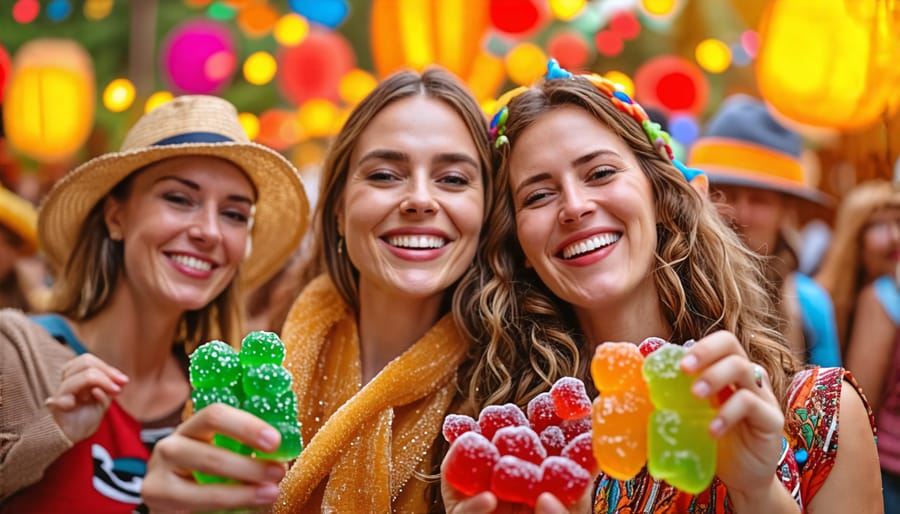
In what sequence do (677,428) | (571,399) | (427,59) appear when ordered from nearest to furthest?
(677,428), (571,399), (427,59)

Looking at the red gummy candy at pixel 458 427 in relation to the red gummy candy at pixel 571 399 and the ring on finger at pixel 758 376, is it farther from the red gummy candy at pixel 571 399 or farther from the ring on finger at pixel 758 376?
the ring on finger at pixel 758 376

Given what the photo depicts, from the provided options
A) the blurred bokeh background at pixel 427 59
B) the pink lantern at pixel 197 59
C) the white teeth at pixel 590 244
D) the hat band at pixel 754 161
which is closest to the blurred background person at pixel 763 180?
the hat band at pixel 754 161

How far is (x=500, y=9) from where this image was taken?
5.19 meters

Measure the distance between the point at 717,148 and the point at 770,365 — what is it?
Result: 92.3 inches

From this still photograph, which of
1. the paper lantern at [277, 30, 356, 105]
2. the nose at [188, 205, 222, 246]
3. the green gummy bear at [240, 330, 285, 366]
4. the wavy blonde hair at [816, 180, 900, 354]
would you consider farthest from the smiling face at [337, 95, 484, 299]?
the paper lantern at [277, 30, 356, 105]

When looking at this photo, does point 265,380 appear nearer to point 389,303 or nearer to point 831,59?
point 389,303

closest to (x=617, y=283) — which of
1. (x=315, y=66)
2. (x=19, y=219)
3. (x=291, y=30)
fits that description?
(x=19, y=219)

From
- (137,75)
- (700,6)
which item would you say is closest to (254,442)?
(137,75)

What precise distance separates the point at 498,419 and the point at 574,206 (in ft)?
2.24

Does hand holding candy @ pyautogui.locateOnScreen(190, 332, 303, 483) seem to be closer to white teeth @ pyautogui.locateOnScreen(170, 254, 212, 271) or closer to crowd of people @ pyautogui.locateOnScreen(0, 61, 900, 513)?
crowd of people @ pyautogui.locateOnScreen(0, 61, 900, 513)

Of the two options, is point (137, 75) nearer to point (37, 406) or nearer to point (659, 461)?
point (37, 406)

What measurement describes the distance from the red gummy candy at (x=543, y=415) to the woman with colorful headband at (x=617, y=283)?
41 cm

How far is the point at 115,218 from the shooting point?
292 cm

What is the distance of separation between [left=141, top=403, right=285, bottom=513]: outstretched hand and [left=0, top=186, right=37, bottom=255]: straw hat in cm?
326
